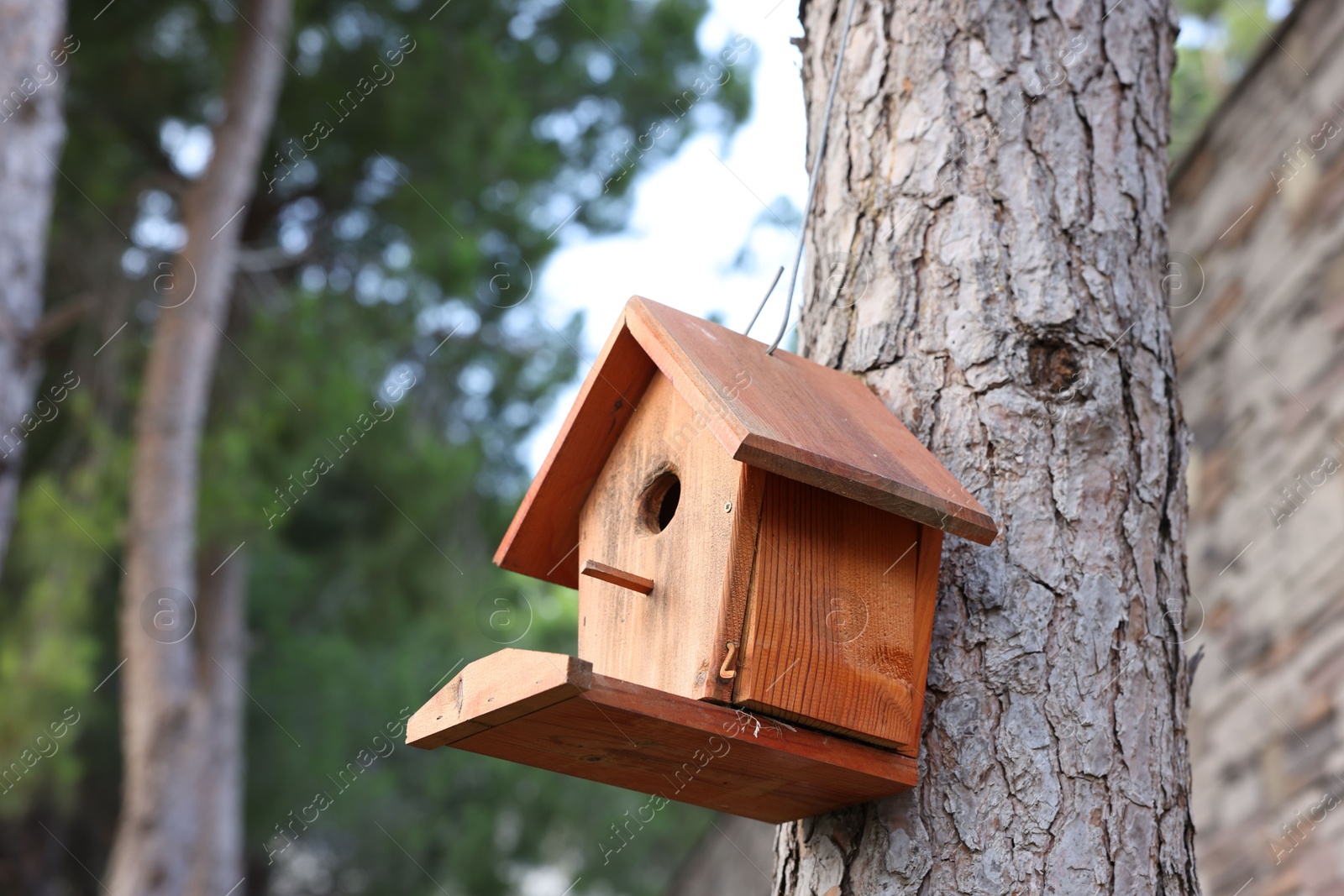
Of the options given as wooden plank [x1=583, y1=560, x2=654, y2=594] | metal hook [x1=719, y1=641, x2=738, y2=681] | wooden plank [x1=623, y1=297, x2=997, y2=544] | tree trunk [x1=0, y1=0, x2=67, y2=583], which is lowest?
metal hook [x1=719, y1=641, x2=738, y2=681]

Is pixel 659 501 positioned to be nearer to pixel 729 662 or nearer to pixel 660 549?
pixel 660 549

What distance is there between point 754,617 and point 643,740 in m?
0.20

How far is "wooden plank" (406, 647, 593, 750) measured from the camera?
1.25m

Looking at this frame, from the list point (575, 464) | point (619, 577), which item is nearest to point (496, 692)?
point (619, 577)

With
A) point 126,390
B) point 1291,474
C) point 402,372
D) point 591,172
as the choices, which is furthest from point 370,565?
point 1291,474

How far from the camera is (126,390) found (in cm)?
729

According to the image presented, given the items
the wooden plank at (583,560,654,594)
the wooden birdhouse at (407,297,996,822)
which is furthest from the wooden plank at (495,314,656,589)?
the wooden plank at (583,560,654,594)

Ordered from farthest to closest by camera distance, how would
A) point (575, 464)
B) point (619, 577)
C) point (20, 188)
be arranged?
point (20, 188)
point (575, 464)
point (619, 577)

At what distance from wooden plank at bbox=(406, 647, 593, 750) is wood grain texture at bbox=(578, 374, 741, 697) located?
0.78ft

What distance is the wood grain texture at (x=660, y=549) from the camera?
1.52 metres

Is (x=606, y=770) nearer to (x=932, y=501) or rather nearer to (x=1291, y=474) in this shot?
(x=932, y=501)

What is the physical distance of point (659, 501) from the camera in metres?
1.82

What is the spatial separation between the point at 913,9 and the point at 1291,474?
247cm

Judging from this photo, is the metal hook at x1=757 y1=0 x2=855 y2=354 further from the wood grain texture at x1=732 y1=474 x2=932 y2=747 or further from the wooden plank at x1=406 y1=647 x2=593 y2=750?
the wooden plank at x1=406 y1=647 x2=593 y2=750
